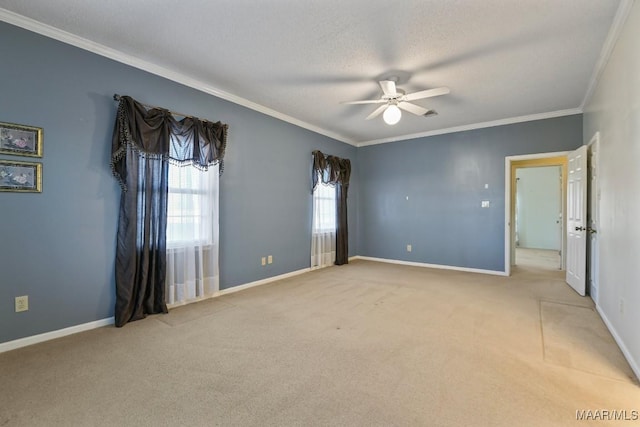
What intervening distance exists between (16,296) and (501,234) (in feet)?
20.9

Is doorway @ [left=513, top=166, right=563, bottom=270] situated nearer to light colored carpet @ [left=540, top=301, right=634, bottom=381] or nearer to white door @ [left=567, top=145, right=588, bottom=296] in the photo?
white door @ [left=567, top=145, right=588, bottom=296]

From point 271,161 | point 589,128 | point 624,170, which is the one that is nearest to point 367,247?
point 271,161

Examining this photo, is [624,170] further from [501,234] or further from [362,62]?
[501,234]

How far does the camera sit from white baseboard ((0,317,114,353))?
2363mm

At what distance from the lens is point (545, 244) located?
8211mm

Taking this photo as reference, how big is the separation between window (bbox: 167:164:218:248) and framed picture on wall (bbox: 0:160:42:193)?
1.10m

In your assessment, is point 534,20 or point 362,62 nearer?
point 534,20

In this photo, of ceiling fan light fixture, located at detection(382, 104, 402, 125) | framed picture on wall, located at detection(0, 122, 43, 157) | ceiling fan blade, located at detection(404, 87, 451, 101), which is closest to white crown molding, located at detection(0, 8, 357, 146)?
framed picture on wall, located at detection(0, 122, 43, 157)

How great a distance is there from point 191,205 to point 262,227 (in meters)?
1.23

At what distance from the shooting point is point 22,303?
244cm

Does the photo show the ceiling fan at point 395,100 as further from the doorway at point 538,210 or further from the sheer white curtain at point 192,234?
the doorway at point 538,210

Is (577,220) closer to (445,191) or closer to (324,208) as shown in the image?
(445,191)

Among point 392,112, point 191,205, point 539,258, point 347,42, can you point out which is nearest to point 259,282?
point 191,205
